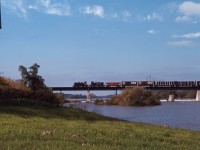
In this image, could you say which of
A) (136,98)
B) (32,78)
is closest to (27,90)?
(32,78)

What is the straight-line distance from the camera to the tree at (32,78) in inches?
1585

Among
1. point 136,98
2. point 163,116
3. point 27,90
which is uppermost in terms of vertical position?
point 27,90

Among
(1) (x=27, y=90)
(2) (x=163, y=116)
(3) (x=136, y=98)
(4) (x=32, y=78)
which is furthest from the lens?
(3) (x=136, y=98)

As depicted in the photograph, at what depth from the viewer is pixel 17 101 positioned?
27484 mm

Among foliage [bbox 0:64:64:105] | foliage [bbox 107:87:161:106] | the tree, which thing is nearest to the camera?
foliage [bbox 0:64:64:105]

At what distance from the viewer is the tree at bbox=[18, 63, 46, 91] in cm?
4025

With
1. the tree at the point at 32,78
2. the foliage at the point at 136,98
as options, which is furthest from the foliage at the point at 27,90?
the foliage at the point at 136,98

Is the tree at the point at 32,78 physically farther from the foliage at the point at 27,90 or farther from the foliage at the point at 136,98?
the foliage at the point at 136,98

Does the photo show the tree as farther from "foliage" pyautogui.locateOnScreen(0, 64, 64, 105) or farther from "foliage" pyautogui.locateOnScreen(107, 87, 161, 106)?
"foliage" pyautogui.locateOnScreen(107, 87, 161, 106)

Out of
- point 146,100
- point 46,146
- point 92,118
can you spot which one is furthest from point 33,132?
point 146,100

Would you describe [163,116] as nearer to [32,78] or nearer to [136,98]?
[32,78]

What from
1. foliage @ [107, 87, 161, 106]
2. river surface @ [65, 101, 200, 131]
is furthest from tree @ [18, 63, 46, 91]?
foliage @ [107, 87, 161, 106]

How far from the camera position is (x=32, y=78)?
40875 mm

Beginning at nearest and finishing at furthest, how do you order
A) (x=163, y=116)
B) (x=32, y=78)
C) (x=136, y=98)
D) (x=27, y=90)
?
(x=27, y=90), (x=32, y=78), (x=163, y=116), (x=136, y=98)
